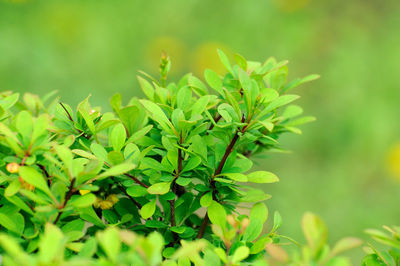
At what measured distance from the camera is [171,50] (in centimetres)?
380

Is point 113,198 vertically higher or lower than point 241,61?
lower

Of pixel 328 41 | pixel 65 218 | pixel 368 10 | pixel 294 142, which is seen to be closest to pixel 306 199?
pixel 294 142

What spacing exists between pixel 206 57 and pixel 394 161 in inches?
63.1

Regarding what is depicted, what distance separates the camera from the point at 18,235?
2.53 ft

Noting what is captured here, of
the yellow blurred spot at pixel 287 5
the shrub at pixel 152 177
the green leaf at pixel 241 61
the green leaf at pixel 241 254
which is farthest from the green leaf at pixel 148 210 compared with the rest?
the yellow blurred spot at pixel 287 5

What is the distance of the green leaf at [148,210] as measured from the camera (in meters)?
0.83

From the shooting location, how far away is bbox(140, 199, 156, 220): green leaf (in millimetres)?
834

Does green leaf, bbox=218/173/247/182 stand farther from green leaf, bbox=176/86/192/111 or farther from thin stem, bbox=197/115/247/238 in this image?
green leaf, bbox=176/86/192/111

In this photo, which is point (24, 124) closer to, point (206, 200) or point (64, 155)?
point (64, 155)

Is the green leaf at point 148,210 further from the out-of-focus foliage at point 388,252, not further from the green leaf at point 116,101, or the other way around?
the out-of-focus foliage at point 388,252

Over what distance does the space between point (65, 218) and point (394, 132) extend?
A: 3.10 m

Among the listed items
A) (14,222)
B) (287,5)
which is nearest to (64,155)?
(14,222)

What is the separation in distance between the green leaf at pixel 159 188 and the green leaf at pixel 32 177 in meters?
0.17

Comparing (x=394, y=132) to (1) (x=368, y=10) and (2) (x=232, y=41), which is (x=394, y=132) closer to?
(1) (x=368, y=10)
